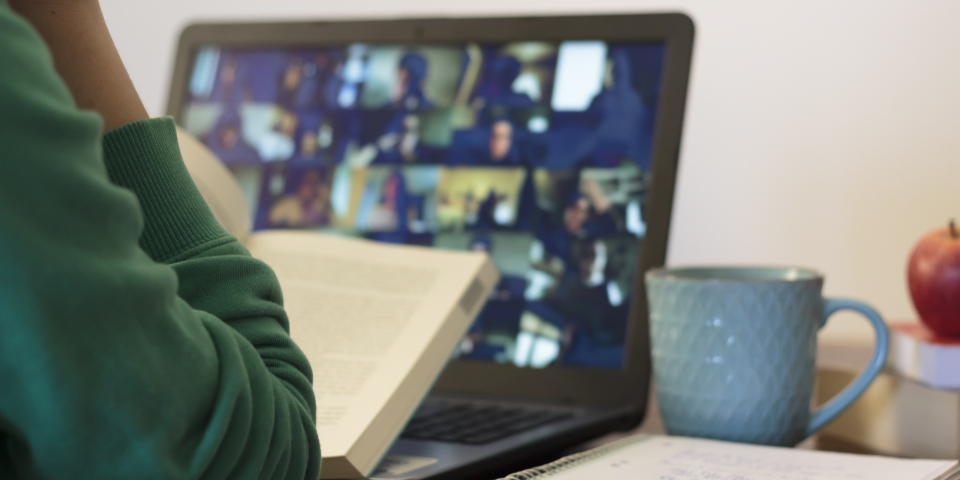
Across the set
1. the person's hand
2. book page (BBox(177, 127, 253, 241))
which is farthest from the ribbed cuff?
book page (BBox(177, 127, 253, 241))

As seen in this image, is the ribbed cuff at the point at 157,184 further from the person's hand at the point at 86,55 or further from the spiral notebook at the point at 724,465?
the spiral notebook at the point at 724,465

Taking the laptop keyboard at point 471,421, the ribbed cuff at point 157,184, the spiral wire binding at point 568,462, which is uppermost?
the ribbed cuff at point 157,184

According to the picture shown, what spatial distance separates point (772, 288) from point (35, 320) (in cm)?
32

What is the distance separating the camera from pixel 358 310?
39 cm

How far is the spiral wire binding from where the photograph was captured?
0.28 m

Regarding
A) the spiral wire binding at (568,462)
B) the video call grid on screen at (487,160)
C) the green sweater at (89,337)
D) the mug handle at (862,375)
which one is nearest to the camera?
the green sweater at (89,337)

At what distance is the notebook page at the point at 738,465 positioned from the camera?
0.97 feet

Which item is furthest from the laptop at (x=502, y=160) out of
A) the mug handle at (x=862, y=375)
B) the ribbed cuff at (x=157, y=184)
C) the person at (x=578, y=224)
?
the ribbed cuff at (x=157, y=184)

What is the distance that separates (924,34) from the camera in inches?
21.4

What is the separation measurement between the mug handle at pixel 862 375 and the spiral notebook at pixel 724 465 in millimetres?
69

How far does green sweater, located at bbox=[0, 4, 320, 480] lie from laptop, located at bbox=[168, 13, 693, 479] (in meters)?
0.25

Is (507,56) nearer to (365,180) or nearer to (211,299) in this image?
(365,180)

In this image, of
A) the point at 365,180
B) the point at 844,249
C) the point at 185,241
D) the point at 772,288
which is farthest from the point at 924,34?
the point at 185,241

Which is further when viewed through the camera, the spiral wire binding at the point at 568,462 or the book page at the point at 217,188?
the book page at the point at 217,188
